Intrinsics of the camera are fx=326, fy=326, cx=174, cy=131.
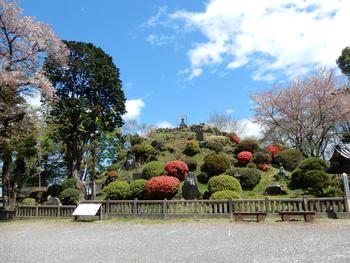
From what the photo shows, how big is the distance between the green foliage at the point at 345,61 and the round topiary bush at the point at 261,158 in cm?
1395

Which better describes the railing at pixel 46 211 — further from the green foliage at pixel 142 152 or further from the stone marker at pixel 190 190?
the green foliage at pixel 142 152

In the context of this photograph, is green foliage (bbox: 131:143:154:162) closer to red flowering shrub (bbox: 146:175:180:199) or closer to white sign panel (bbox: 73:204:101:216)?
red flowering shrub (bbox: 146:175:180:199)

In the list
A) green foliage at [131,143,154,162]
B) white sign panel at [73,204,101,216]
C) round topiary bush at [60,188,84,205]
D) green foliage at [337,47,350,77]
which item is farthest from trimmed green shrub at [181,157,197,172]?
green foliage at [337,47,350,77]

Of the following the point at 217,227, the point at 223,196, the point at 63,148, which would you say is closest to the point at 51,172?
the point at 63,148

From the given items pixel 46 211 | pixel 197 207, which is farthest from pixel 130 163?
pixel 197 207

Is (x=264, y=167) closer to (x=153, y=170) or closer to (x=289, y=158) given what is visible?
(x=289, y=158)

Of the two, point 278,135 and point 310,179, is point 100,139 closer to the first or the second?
point 278,135

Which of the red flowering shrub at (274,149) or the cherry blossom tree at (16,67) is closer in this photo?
the cherry blossom tree at (16,67)

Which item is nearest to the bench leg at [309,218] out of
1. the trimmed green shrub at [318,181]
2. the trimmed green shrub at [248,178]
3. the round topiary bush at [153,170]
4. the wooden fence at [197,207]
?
the wooden fence at [197,207]

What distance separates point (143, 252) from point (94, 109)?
22527 mm

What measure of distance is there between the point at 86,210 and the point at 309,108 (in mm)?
19522

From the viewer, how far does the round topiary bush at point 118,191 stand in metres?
19.9

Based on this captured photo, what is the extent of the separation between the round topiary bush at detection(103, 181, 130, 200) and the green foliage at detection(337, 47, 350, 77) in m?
25.0

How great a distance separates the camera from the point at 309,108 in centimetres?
2619
